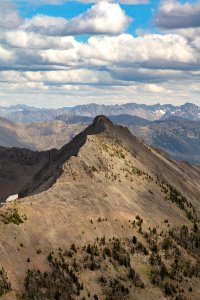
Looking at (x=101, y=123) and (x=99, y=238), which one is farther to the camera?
(x=101, y=123)

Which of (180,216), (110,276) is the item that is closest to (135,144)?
(180,216)

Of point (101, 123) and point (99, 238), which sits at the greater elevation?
point (101, 123)

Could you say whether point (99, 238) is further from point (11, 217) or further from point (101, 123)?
point (101, 123)

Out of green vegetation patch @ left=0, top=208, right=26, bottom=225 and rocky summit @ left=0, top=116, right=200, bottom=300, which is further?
green vegetation patch @ left=0, top=208, right=26, bottom=225

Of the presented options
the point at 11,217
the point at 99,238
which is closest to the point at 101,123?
the point at 99,238

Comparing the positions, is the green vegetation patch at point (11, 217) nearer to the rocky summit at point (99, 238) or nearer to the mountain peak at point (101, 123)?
the rocky summit at point (99, 238)

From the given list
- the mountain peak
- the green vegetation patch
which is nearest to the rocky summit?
the green vegetation patch

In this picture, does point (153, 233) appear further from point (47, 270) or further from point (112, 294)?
point (47, 270)

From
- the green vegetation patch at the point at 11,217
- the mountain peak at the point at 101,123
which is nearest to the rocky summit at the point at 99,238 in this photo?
the green vegetation patch at the point at 11,217

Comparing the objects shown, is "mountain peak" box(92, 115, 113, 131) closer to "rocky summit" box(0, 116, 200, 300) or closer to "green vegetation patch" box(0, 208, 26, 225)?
"rocky summit" box(0, 116, 200, 300)
